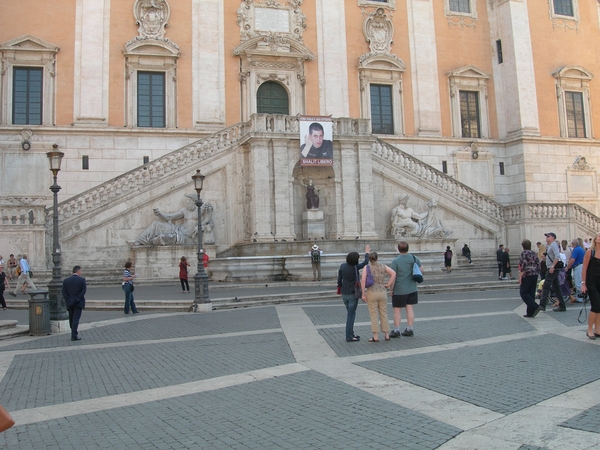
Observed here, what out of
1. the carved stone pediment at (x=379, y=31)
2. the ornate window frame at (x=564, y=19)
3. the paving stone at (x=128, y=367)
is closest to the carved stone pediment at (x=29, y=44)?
the carved stone pediment at (x=379, y=31)

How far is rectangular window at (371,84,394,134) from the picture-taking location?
34.8 metres

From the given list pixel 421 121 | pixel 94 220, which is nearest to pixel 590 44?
pixel 421 121

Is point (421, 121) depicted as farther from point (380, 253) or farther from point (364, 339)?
point (364, 339)

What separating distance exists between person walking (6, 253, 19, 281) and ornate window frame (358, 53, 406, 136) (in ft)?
65.3

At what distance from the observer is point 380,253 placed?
Answer: 23.9 meters

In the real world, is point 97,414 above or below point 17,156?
below

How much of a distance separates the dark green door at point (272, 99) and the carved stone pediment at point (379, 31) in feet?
20.1

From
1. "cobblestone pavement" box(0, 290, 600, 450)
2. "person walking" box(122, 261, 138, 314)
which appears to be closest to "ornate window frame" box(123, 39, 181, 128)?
"person walking" box(122, 261, 138, 314)

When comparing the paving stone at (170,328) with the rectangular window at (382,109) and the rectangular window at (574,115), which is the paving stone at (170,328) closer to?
the rectangular window at (382,109)

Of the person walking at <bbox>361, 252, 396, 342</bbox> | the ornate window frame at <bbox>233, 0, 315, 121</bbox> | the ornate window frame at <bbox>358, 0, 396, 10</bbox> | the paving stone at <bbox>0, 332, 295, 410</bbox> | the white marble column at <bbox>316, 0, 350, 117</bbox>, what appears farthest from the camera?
the ornate window frame at <bbox>358, 0, 396, 10</bbox>

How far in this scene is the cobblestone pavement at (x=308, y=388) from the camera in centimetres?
567

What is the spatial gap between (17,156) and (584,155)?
107ft

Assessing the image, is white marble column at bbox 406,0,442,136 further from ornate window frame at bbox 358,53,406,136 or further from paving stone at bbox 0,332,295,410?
paving stone at bbox 0,332,295,410

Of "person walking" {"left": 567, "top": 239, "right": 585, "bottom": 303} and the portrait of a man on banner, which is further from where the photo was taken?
the portrait of a man on banner
